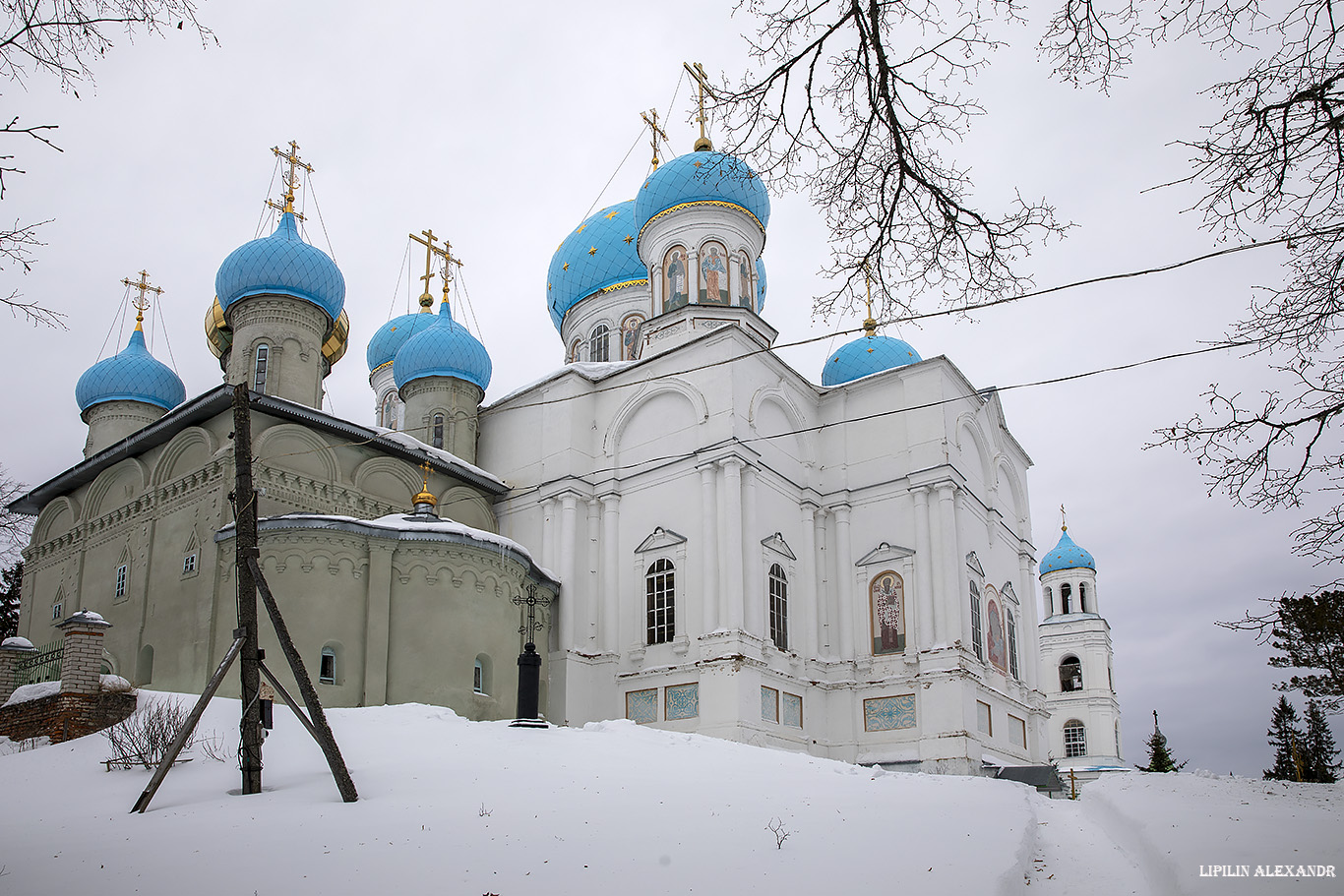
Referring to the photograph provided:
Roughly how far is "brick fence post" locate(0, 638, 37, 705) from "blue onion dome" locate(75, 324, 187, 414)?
10.7 metres

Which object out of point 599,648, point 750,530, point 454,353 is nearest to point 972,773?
point 750,530

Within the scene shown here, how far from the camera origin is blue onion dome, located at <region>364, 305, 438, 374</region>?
1227 inches

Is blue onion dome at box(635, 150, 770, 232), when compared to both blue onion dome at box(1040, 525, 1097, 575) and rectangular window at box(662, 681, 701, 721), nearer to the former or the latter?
rectangular window at box(662, 681, 701, 721)

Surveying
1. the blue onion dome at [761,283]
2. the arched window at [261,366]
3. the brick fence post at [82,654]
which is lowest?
the brick fence post at [82,654]

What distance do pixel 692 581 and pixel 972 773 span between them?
17.7ft

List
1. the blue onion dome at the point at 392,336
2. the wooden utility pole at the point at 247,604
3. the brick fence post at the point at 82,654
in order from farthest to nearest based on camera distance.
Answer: the blue onion dome at the point at 392,336 → the brick fence post at the point at 82,654 → the wooden utility pole at the point at 247,604

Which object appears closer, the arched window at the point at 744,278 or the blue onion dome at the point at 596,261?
the arched window at the point at 744,278

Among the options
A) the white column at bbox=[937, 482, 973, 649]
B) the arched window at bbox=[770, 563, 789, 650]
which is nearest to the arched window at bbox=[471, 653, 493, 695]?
the arched window at bbox=[770, 563, 789, 650]

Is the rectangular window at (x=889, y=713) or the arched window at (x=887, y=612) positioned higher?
the arched window at (x=887, y=612)

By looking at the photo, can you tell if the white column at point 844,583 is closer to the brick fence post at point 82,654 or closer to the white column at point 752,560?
the white column at point 752,560

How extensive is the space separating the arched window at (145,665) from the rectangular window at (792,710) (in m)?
10.1

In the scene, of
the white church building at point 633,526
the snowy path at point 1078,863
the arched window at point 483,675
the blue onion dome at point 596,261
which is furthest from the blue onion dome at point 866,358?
the snowy path at point 1078,863

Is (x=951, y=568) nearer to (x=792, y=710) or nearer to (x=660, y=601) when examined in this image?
(x=792, y=710)

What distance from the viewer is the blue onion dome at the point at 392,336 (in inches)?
1227
